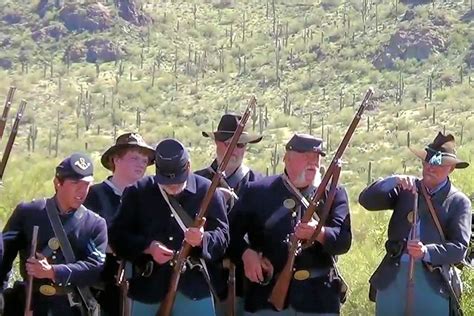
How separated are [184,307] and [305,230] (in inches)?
39.5

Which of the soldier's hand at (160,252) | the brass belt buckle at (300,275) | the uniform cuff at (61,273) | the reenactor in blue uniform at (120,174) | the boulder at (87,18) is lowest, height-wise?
the brass belt buckle at (300,275)

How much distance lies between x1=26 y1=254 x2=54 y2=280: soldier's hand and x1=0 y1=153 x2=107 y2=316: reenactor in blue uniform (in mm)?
82

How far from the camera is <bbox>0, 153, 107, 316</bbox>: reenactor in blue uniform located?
6.87 m

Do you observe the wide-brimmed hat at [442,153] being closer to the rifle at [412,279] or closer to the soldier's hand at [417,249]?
the rifle at [412,279]

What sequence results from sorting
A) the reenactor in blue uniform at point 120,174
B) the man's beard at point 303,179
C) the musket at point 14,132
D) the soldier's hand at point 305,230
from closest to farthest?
1. the soldier's hand at point 305,230
2. the musket at point 14,132
3. the man's beard at point 303,179
4. the reenactor in blue uniform at point 120,174

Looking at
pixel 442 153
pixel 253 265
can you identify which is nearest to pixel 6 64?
pixel 253 265

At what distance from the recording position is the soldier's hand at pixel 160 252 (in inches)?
273

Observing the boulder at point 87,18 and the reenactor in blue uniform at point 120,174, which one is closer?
the reenactor in blue uniform at point 120,174

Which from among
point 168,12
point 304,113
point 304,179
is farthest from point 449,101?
point 304,179

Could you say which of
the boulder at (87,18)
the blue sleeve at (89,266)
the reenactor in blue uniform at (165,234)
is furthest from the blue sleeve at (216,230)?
the boulder at (87,18)

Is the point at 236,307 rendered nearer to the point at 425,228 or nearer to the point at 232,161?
the point at 232,161

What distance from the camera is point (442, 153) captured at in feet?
24.9

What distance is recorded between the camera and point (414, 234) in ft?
24.7

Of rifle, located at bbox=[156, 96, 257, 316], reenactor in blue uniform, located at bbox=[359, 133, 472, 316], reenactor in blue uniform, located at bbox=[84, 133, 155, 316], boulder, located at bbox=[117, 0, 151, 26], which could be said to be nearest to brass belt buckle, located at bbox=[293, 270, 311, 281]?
reenactor in blue uniform, located at bbox=[359, 133, 472, 316]
